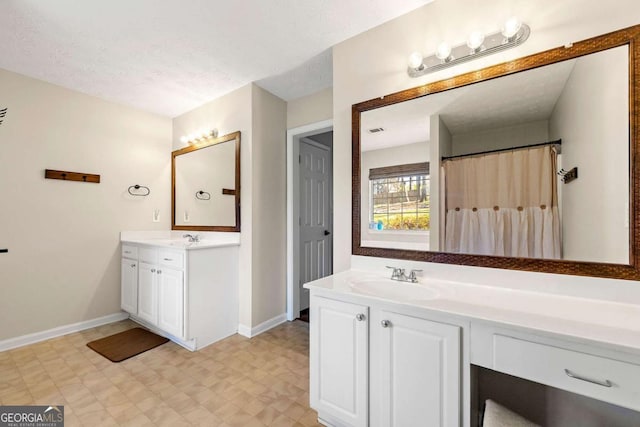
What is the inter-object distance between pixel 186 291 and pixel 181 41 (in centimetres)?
192

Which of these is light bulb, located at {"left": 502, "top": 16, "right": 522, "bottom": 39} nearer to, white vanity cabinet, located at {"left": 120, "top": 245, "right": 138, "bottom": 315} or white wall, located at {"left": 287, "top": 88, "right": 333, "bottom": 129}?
white wall, located at {"left": 287, "top": 88, "right": 333, "bottom": 129}

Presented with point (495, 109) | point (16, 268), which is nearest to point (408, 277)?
point (495, 109)

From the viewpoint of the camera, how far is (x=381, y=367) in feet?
4.11

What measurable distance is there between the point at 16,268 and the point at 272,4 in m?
3.02

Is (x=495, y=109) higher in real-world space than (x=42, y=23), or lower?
lower

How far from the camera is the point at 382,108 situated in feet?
5.87

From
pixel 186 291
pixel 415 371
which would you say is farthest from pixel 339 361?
pixel 186 291

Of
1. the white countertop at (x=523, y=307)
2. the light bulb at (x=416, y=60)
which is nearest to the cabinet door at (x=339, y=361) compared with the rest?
the white countertop at (x=523, y=307)

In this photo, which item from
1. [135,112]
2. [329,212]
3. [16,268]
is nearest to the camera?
[16,268]

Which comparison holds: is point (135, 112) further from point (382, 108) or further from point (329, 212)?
point (382, 108)

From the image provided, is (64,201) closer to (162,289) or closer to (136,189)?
(136,189)

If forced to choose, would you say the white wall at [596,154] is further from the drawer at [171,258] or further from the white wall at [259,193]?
the drawer at [171,258]

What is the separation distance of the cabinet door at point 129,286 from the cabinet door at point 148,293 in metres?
0.09

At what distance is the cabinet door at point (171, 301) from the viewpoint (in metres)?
2.32
